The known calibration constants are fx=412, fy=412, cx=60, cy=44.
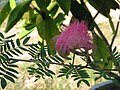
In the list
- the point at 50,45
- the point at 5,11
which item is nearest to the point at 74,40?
the point at 50,45

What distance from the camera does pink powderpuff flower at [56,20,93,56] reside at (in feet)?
2.43

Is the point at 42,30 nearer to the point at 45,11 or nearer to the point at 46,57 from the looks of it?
the point at 45,11

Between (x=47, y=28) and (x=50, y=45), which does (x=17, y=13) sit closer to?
(x=47, y=28)

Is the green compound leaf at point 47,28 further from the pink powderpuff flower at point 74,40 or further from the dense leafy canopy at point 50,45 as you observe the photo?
the pink powderpuff flower at point 74,40

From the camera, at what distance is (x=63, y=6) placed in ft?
3.46

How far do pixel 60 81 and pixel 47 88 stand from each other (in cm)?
9

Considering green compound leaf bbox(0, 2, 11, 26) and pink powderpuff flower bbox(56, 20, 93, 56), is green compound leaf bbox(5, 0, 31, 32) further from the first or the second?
pink powderpuff flower bbox(56, 20, 93, 56)

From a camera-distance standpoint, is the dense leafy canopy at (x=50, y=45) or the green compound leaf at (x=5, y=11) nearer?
the dense leafy canopy at (x=50, y=45)

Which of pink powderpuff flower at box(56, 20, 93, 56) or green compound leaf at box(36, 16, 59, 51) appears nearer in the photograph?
pink powderpuff flower at box(56, 20, 93, 56)

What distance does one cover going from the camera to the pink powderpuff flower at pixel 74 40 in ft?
2.43

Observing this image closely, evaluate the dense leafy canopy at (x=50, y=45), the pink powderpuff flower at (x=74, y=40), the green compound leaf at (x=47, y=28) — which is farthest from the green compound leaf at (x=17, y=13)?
the pink powderpuff flower at (x=74, y=40)

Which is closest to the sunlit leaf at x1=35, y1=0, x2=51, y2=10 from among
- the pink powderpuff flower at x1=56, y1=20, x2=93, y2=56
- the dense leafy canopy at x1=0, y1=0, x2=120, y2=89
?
the dense leafy canopy at x1=0, y1=0, x2=120, y2=89

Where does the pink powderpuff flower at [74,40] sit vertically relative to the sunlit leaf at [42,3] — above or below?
below

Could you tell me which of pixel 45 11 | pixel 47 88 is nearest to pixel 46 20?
pixel 45 11
